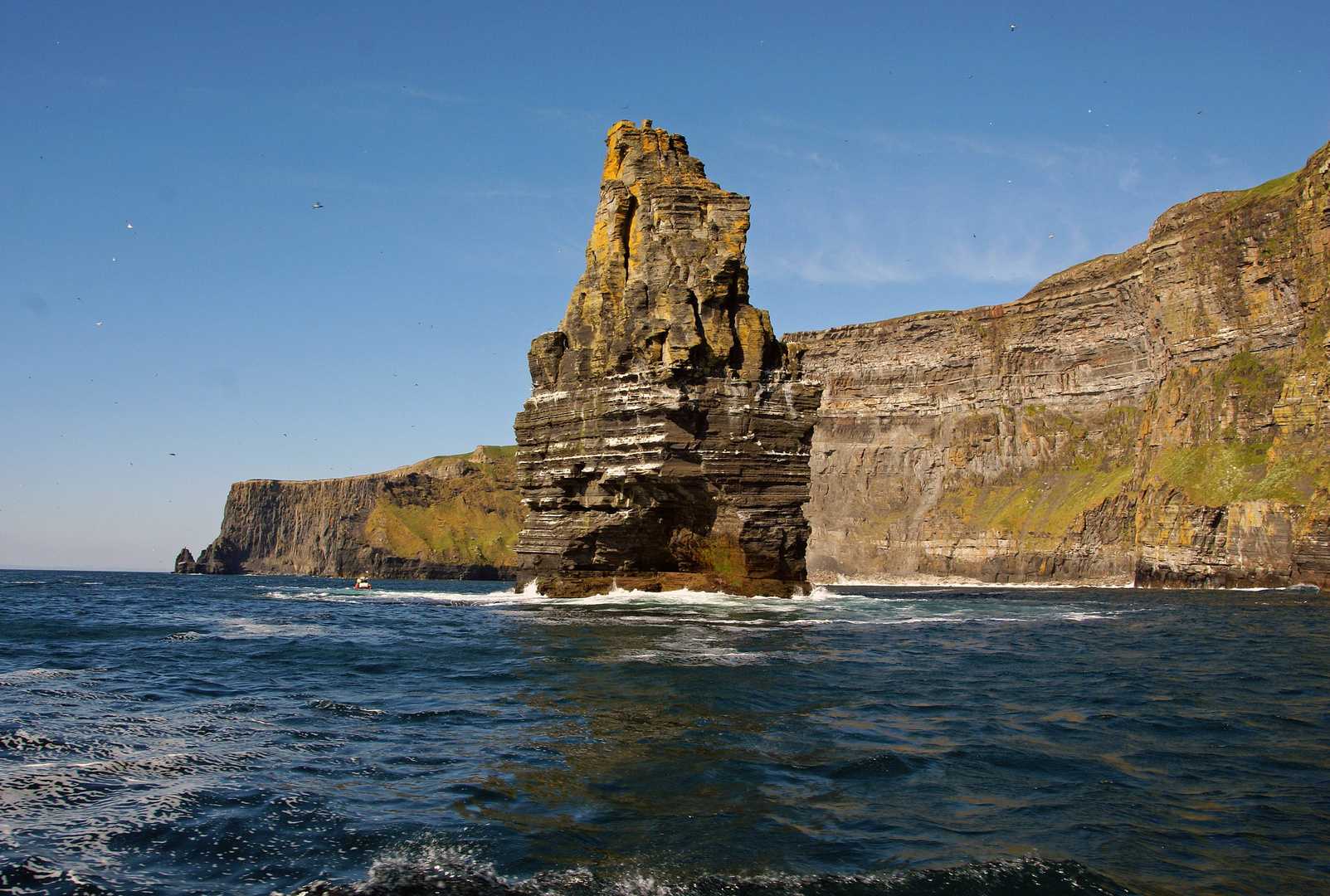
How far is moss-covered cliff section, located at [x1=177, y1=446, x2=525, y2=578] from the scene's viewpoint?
411 ft

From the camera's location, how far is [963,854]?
6.04m

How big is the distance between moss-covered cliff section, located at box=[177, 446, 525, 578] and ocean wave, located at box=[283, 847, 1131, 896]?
101 meters

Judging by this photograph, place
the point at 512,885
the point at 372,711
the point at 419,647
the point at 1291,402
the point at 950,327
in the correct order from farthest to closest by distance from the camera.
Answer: the point at 950,327 → the point at 1291,402 → the point at 419,647 → the point at 372,711 → the point at 512,885

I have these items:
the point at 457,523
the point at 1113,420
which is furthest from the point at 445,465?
the point at 1113,420

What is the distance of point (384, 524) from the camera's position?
12712 cm

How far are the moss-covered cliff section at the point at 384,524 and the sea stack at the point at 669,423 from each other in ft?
227

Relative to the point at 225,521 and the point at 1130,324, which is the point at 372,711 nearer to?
the point at 1130,324

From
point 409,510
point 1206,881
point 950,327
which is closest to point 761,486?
point 1206,881

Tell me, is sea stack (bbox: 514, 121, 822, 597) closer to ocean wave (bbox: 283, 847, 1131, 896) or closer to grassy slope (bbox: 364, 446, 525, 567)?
ocean wave (bbox: 283, 847, 1131, 896)

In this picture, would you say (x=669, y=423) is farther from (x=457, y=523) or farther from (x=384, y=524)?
(x=384, y=524)

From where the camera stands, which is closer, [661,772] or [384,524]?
[661,772]

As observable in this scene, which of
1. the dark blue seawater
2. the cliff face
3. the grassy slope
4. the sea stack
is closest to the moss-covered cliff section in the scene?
the grassy slope

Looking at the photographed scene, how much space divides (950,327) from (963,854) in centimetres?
10885

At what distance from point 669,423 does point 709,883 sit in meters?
28.4
